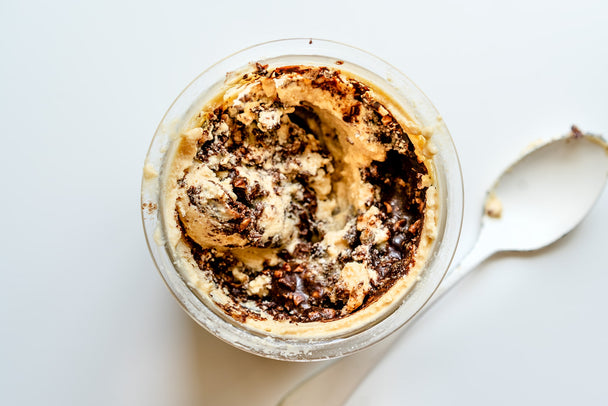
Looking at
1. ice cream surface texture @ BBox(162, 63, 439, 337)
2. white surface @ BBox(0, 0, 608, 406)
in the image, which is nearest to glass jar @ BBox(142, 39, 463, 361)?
ice cream surface texture @ BBox(162, 63, 439, 337)

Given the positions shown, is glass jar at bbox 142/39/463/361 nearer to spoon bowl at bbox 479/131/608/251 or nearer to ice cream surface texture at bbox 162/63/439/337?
ice cream surface texture at bbox 162/63/439/337

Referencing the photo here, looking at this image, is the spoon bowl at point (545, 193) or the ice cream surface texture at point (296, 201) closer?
the ice cream surface texture at point (296, 201)

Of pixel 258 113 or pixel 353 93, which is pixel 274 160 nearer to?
pixel 258 113

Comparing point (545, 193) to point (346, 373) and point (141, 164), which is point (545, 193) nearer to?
point (346, 373)

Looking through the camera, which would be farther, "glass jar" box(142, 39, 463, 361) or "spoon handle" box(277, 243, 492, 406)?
"spoon handle" box(277, 243, 492, 406)

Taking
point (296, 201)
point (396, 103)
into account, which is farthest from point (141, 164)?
point (396, 103)

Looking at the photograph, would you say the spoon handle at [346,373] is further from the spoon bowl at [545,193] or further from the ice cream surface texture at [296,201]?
the ice cream surface texture at [296,201]

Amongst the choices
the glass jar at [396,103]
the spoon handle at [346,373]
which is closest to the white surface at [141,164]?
the spoon handle at [346,373]
